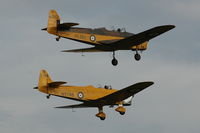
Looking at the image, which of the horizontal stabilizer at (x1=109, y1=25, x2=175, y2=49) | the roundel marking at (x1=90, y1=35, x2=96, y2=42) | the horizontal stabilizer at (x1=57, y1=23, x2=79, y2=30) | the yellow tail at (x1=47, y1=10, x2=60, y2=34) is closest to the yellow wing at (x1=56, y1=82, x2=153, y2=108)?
the horizontal stabilizer at (x1=109, y1=25, x2=175, y2=49)

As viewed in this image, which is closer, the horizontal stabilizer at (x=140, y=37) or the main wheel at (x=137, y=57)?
the horizontal stabilizer at (x=140, y=37)

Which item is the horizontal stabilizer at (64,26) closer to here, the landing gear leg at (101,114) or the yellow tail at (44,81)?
the yellow tail at (44,81)

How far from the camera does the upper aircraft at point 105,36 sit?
62.7 m

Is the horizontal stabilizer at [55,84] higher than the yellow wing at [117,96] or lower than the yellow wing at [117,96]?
higher

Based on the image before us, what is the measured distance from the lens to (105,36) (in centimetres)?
6506

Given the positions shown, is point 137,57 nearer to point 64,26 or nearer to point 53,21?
point 64,26

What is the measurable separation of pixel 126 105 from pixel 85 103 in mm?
3487

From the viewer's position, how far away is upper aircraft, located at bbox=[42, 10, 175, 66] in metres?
62.7

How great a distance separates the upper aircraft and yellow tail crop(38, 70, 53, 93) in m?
2.96

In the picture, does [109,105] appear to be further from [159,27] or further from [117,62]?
[159,27]

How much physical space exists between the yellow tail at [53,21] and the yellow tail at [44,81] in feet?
10.2

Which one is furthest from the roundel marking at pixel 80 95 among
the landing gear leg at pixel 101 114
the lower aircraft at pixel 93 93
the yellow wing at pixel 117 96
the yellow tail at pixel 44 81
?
the landing gear leg at pixel 101 114

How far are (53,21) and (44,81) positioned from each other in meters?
3.74

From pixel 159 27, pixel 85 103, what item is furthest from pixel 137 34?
pixel 85 103
